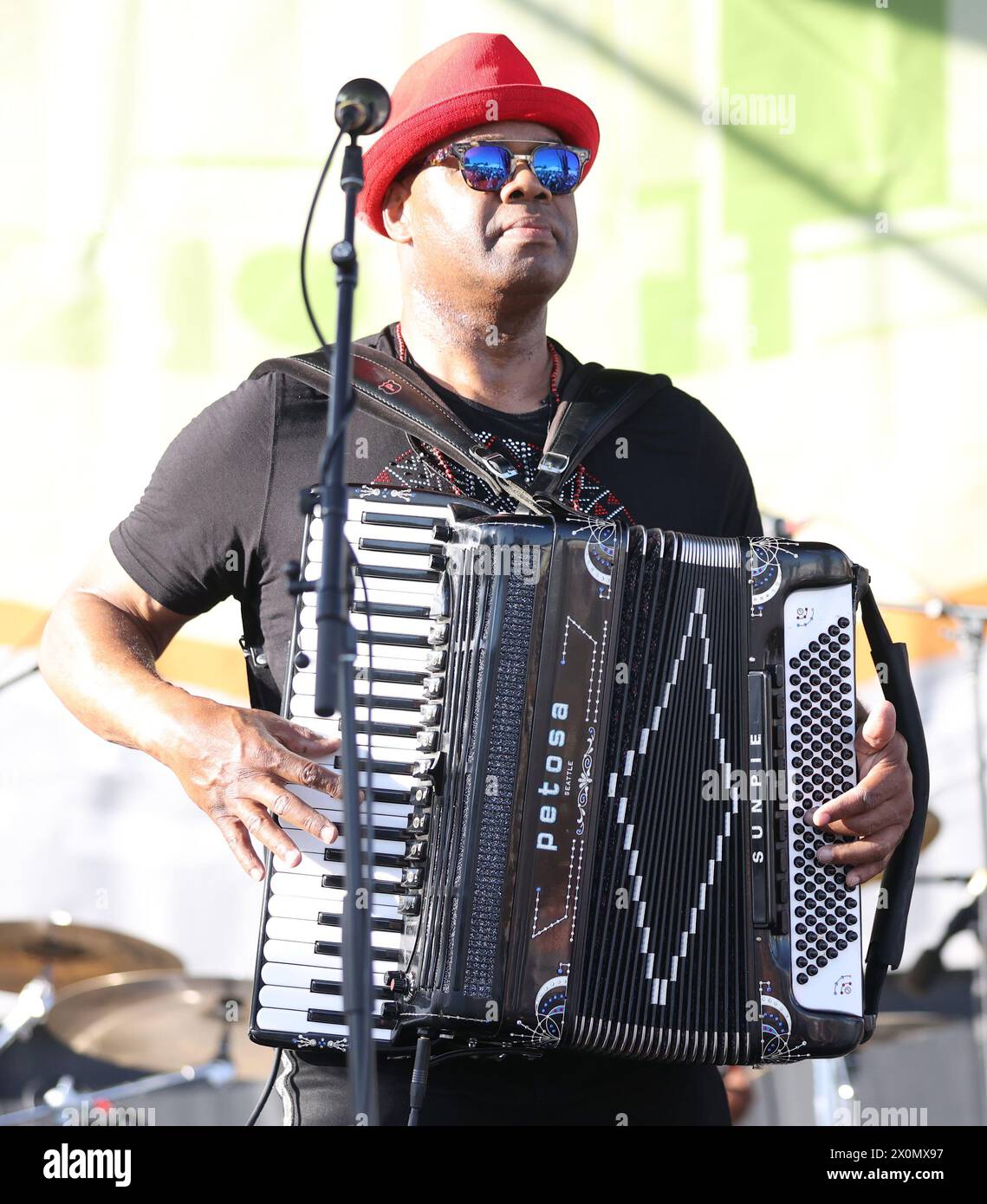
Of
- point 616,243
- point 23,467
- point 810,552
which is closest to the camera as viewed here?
point 810,552

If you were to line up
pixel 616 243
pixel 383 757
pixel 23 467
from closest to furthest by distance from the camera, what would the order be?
pixel 383 757 < pixel 23 467 < pixel 616 243

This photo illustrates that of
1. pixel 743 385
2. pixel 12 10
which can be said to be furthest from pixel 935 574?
pixel 12 10

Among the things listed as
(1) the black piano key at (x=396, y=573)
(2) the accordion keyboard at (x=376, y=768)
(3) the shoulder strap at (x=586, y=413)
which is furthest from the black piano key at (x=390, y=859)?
(3) the shoulder strap at (x=586, y=413)

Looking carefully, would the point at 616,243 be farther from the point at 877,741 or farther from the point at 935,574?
the point at 877,741

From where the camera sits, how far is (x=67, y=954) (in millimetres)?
3947

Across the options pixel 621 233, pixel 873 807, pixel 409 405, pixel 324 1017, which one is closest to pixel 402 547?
pixel 409 405

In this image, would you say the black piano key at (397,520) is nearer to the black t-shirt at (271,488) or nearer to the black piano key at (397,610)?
the black piano key at (397,610)

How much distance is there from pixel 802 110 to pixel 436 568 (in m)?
2.88

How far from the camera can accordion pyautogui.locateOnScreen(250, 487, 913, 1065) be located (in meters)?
2.16

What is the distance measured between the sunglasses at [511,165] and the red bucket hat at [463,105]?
7 cm

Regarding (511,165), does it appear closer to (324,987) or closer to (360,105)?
(360,105)

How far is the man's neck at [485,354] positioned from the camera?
9.27 feet

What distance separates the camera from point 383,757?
223cm

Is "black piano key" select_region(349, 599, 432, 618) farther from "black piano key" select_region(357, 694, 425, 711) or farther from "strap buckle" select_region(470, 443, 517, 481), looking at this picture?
"strap buckle" select_region(470, 443, 517, 481)
